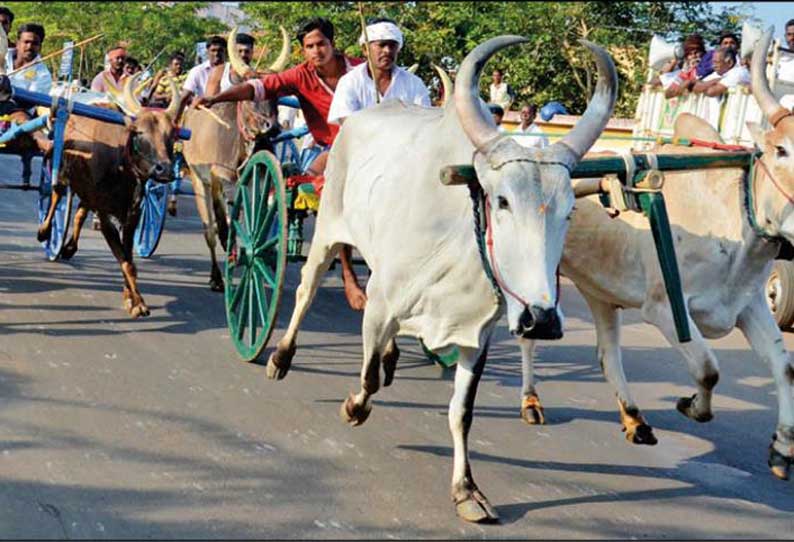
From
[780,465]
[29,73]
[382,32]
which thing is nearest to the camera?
[780,465]

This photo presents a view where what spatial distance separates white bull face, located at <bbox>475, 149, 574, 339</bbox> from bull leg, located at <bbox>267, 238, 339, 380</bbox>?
2.21 metres

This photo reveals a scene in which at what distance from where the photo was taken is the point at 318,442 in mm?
5816

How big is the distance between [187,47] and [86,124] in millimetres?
26741

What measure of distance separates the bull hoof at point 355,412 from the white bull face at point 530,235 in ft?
4.49

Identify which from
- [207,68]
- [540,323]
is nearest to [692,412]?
[540,323]

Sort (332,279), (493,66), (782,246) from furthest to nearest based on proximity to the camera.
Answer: (493,66) < (332,279) < (782,246)

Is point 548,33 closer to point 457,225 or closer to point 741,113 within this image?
point 741,113

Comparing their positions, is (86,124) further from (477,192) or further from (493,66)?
(493,66)

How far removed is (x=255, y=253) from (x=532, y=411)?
1987mm

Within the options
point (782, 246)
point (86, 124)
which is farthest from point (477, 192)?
point (86, 124)

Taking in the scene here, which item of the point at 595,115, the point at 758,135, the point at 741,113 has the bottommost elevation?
the point at 741,113

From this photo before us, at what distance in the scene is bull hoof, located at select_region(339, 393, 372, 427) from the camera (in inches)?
222

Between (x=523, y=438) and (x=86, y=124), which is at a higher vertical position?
(x=86, y=124)

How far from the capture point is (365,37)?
6.70 meters
